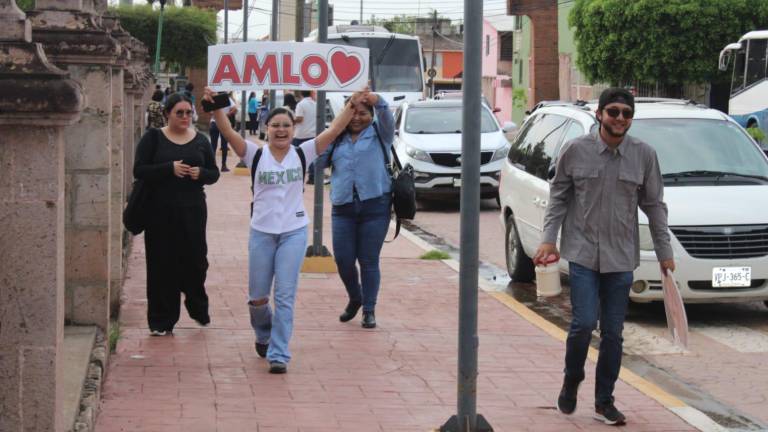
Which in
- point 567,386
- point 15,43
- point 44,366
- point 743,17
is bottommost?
point 567,386

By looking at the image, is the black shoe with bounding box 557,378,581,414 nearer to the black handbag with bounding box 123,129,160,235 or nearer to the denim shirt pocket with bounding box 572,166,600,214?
the denim shirt pocket with bounding box 572,166,600,214

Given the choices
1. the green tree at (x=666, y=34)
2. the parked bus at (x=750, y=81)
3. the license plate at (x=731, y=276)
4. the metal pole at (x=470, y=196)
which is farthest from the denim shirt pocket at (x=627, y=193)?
the green tree at (x=666, y=34)

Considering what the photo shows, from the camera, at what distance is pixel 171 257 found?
29.8ft

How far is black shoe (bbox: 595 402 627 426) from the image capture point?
7.03m

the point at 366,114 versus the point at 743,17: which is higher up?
the point at 743,17

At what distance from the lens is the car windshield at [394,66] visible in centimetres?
3394

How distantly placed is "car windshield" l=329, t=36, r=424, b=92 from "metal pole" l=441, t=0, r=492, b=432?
27.9 meters

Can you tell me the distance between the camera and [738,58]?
33969 millimetres

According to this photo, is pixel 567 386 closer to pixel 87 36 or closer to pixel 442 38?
pixel 87 36

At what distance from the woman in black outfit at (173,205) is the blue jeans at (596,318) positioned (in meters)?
3.00

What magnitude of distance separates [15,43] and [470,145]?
2179mm

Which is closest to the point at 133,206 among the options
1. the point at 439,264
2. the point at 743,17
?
the point at 439,264

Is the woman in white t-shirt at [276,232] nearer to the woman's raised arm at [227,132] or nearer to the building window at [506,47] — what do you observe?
the woman's raised arm at [227,132]

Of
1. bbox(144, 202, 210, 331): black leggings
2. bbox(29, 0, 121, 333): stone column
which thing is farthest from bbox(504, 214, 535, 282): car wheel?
bbox(29, 0, 121, 333): stone column
